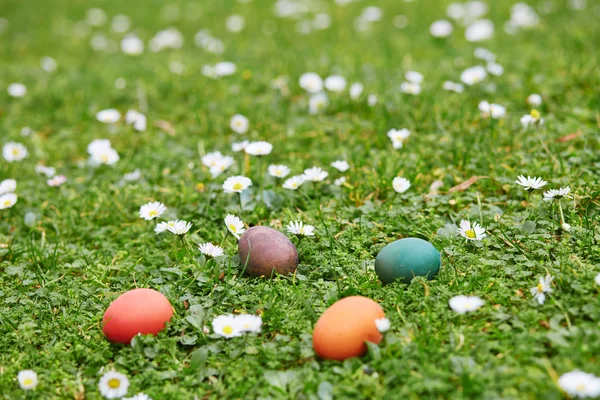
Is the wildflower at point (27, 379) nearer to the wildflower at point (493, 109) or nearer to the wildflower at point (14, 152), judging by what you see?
the wildflower at point (14, 152)

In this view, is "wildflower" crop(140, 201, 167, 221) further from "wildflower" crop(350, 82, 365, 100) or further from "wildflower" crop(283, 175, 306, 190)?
"wildflower" crop(350, 82, 365, 100)

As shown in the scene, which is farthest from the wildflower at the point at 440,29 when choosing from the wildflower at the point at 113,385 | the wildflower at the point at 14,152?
the wildflower at the point at 113,385

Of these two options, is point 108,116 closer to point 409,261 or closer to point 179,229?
point 179,229

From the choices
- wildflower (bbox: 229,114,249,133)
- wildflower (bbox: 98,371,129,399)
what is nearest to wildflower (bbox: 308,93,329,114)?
wildflower (bbox: 229,114,249,133)

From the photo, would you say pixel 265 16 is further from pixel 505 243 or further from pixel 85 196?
pixel 505 243

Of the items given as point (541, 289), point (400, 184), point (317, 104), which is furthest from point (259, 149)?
point (541, 289)

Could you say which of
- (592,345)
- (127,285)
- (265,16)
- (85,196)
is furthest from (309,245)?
(265,16)
